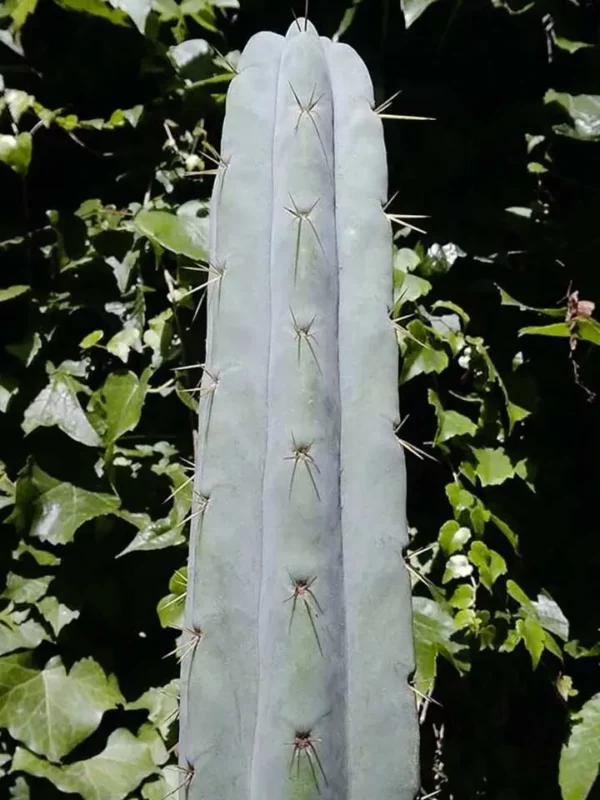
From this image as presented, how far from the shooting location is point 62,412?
173 cm

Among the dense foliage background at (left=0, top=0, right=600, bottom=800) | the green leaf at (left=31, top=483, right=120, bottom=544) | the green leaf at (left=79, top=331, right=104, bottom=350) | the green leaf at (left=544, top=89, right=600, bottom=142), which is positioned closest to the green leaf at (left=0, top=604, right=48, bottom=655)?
the dense foliage background at (left=0, top=0, right=600, bottom=800)

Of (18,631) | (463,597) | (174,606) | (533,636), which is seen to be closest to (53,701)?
(18,631)

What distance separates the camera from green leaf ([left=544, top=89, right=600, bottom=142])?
68.6 inches

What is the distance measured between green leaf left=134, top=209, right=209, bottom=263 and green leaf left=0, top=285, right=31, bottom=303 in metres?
0.25

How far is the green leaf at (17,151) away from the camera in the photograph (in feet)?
5.58

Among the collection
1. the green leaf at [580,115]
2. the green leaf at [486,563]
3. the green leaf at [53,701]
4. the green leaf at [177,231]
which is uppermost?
the green leaf at [580,115]

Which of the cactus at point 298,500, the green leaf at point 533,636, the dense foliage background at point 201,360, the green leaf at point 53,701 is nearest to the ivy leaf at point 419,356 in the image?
the dense foliage background at point 201,360

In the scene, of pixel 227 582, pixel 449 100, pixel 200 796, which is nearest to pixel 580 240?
pixel 449 100

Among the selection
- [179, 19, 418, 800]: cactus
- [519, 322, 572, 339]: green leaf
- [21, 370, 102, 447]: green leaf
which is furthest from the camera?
[21, 370, 102, 447]: green leaf

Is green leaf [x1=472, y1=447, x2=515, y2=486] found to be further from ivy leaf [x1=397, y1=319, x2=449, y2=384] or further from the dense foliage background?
ivy leaf [x1=397, y1=319, x2=449, y2=384]

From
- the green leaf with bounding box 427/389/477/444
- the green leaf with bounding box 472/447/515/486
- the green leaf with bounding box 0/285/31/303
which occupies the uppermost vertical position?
the green leaf with bounding box 0/285/31/303

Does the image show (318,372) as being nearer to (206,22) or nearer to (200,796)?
(200,796)

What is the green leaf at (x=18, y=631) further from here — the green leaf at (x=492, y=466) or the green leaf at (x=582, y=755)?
the green leaf at (x=582, y=755)

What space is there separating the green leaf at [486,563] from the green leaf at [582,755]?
31 centimetres
